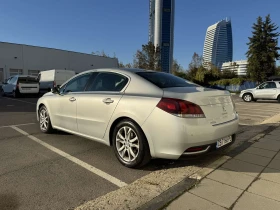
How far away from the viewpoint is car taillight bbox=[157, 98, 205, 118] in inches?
120

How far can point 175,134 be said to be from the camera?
3.03 m

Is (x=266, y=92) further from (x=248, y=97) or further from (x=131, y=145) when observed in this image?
(x=131, y=145)

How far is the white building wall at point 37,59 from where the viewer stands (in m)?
28.2

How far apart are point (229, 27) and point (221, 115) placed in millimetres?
119955

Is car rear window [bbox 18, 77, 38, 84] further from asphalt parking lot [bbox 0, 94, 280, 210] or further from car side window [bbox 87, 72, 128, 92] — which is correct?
car side window [bbox 87, 72, 128, 92]

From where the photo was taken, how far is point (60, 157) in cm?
396

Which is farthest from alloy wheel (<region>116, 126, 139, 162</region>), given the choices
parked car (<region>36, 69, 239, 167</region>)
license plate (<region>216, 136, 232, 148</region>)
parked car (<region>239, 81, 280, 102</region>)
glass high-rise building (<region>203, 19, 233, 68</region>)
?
glass high-rise building (<region>203, 19, 233, 68</region>)

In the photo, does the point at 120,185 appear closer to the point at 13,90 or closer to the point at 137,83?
the point at 137,83

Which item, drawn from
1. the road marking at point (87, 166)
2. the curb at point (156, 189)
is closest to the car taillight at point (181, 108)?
the curb at point (156, 189)

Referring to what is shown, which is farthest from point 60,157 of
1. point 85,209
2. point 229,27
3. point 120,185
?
point 229,27

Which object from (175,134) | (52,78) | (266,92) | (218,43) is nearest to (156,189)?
(175,134)

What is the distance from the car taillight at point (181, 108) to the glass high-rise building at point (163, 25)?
67.5m

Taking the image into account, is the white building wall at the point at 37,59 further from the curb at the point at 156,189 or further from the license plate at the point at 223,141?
the license plate at the point at 223,141

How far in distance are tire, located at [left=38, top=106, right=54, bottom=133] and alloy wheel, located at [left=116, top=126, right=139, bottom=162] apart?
2371 millimetres
